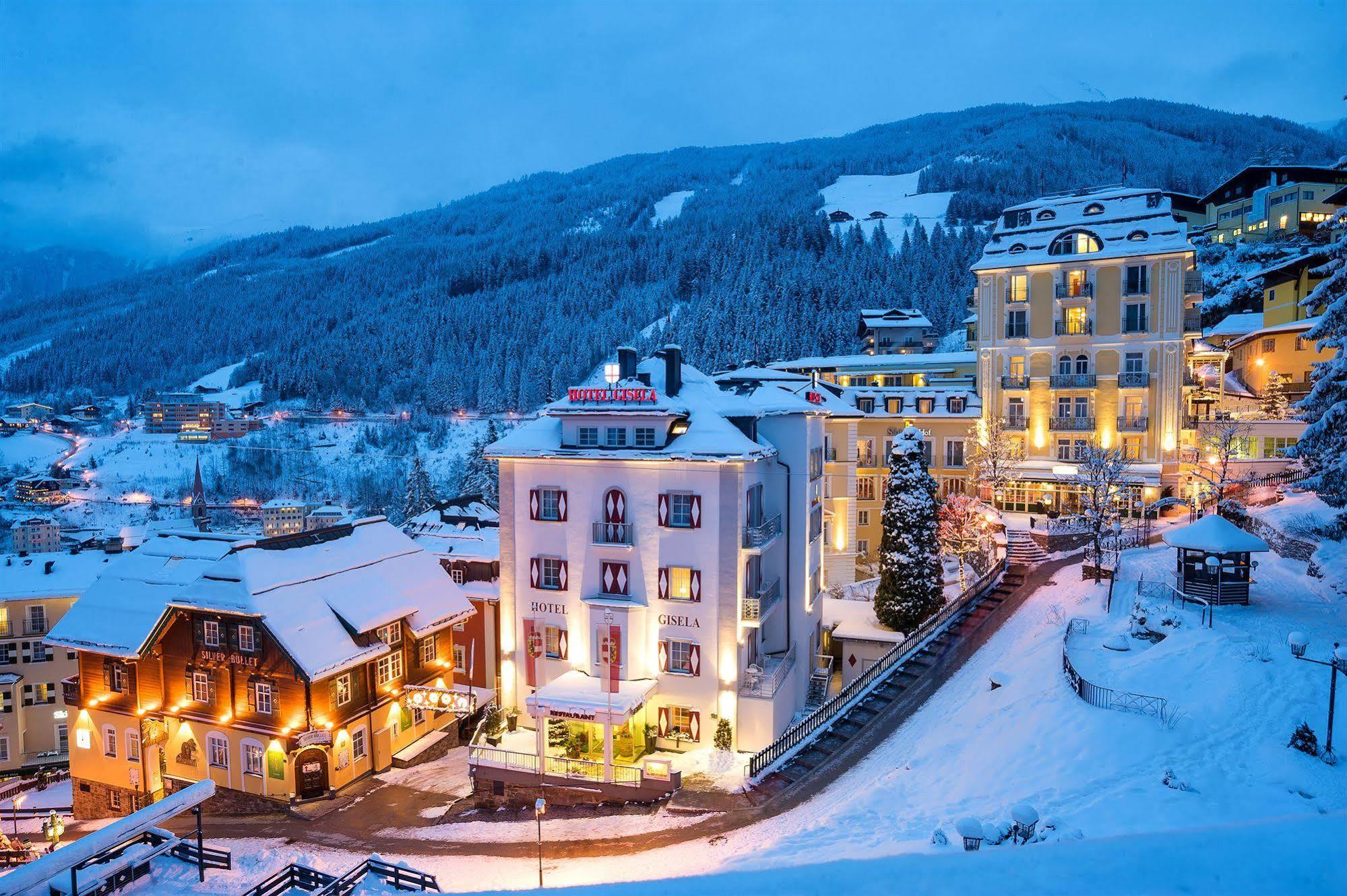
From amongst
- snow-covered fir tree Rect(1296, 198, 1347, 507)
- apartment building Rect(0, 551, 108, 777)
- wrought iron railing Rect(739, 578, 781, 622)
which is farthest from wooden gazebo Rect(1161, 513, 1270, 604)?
apartment building Rect(0, 551, 108, 777)

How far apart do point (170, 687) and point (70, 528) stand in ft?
363

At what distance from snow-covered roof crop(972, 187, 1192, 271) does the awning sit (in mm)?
38012

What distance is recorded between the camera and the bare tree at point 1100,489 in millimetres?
34544

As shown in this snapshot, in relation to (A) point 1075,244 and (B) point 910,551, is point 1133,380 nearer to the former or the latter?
(A) point 1075,244

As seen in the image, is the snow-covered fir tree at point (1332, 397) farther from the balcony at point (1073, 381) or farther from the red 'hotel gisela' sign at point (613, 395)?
the balcony at point (1073, 381)

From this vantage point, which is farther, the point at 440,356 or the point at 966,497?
the point at 440,356

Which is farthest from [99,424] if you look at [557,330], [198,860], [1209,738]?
[1209,738]

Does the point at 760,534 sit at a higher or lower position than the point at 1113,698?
higher

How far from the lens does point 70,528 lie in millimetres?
115625

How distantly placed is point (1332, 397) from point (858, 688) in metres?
19.0

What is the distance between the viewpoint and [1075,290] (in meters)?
49.4

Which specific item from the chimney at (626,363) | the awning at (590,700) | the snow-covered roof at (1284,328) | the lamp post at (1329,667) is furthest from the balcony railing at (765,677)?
the snow-covered roof at (1284,328)

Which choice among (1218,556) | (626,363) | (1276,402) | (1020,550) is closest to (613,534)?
(626,363)

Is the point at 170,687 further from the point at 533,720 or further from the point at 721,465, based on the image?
the point at 721,465
